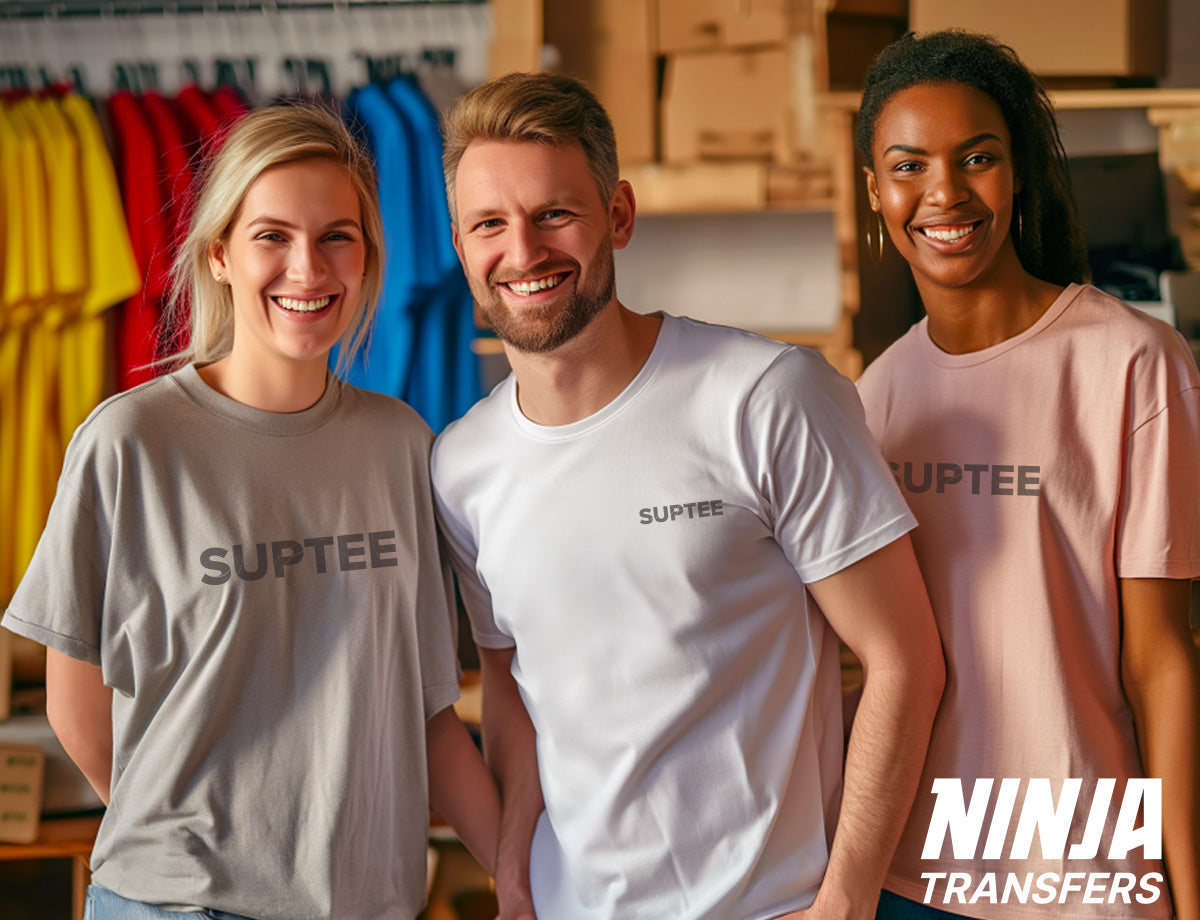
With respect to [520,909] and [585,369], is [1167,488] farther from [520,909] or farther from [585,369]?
[520,909]

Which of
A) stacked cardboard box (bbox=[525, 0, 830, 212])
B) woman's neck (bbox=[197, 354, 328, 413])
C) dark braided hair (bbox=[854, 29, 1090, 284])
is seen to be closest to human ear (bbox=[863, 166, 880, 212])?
dark braided hair (bbox=[854, 29, 1090, 284])

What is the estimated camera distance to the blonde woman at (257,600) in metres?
1.40

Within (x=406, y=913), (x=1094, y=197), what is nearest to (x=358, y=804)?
(x=406, y=913)

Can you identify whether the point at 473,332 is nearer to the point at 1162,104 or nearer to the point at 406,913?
the point at 406,913

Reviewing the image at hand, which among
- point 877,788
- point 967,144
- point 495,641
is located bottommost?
point 877,788

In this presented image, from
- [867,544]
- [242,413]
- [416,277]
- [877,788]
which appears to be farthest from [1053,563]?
[416,277]

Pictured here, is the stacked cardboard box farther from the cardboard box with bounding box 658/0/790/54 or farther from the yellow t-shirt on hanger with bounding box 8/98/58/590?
the yellow t-shirt on hanger with bounding box 8/98/58/590

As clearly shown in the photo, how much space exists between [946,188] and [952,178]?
0.02 metres

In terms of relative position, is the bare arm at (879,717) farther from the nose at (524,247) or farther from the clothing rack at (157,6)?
the clothing rack at (157,6)

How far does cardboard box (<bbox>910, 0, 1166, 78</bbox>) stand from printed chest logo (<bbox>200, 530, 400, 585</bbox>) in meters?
1.82

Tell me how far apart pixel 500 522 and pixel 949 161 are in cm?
78

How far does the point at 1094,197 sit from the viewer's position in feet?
8.25

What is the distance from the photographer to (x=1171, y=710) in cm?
135

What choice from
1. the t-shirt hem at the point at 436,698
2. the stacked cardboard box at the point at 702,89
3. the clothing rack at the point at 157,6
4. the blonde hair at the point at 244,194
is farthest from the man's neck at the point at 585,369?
the clothing rack at the point at 157,6
